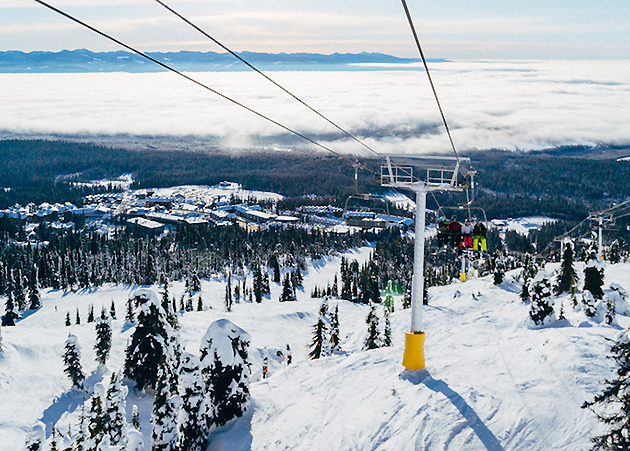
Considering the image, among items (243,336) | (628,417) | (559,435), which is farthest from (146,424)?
(628,417)

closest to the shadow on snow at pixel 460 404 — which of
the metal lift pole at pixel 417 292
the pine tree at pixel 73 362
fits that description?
the metal lift pole at pixel 417 292

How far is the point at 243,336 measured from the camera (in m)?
28.0

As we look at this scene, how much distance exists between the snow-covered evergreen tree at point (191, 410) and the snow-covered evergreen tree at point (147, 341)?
17538mm

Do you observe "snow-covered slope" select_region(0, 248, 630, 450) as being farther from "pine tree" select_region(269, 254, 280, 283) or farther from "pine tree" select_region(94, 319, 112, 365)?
"pine tree" select_region(269, 254, 280, 283)

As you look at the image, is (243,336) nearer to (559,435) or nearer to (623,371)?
(559,435)

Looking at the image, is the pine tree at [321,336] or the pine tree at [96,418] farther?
the pine tree at [321,336]

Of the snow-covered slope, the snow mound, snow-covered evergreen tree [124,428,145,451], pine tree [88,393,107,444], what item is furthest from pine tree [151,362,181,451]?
pine tree [88,393,107,444]

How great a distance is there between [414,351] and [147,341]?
31.7m

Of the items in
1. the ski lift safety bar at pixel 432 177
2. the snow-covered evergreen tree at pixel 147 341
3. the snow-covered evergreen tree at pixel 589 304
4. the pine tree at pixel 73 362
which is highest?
the ski lift safety bar at pixel 432 177

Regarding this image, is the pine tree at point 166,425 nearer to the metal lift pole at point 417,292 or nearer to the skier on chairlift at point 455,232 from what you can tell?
the metal lift pole at point 417,292

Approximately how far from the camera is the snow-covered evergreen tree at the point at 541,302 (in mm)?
43031

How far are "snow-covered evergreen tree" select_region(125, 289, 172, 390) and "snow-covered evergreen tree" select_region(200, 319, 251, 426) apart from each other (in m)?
17.3

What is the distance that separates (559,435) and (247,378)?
1561cm

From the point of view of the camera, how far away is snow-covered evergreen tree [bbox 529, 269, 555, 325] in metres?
43.0
